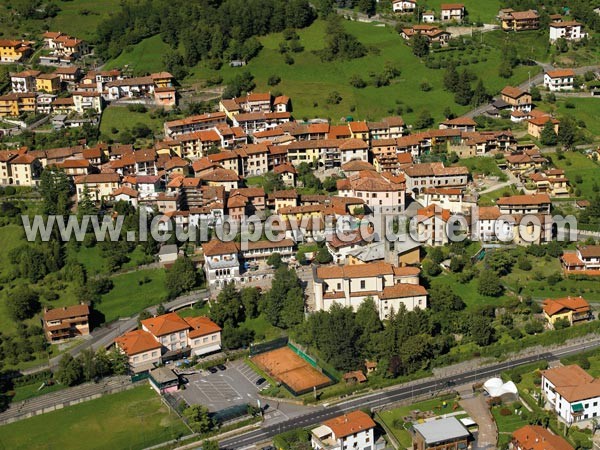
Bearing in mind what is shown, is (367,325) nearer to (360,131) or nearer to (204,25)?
(360,131)

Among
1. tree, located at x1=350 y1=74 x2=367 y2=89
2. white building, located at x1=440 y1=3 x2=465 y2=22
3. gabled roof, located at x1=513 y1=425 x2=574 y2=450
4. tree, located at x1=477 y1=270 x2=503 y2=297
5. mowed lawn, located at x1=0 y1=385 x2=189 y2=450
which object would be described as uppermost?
white building, located at x1=440 y1=3 x2=465 y2=22

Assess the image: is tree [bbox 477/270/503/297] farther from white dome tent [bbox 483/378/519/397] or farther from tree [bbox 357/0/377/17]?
tree [bbox 357/0/377/17]

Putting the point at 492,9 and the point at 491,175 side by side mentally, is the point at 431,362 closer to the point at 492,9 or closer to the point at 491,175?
the point at 491,175

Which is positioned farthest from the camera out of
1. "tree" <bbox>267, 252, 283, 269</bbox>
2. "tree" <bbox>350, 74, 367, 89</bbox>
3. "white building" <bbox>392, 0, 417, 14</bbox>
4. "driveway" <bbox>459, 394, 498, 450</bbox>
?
"white building" <bbox>392, 0, 417, 14</bbox>

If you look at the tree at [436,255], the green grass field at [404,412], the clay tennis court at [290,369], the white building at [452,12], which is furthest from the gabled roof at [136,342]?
the white building at [452,12]

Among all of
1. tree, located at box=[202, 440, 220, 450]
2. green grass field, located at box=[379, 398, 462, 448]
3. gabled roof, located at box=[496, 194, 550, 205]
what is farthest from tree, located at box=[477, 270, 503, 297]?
tree, located at box=[202, 440, 220, 450]

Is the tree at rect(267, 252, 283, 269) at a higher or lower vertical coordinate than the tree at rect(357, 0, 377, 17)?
lower

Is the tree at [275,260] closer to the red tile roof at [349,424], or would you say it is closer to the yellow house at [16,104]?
the red tile roof at [349,424]

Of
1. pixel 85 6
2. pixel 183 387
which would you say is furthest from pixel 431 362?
pixel 85 6
